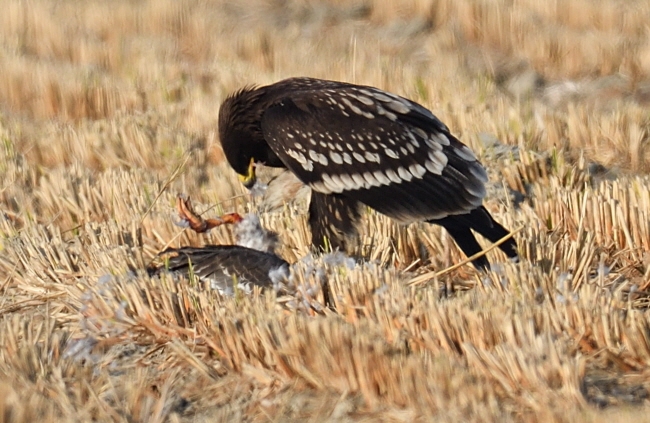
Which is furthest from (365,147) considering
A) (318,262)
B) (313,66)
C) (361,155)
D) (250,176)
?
(313,66)

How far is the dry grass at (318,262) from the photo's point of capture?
3246 millimetres

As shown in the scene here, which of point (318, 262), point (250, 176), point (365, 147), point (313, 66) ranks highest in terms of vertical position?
point (313, 66)

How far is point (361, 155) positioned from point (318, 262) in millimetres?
885

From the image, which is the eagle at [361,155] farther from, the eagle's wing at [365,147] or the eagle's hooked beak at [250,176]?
the eagle's hooked beak at [250,176]

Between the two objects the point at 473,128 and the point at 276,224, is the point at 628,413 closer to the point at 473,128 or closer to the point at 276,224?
the point at 276,224

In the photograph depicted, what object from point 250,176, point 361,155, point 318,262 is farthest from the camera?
point 250,176

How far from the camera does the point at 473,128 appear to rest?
7.27m

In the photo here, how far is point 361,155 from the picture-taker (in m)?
5.05

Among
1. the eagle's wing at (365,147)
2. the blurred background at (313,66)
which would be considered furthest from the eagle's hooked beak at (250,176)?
the blurred background at (313,66)

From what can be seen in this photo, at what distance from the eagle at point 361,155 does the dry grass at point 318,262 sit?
0.20 metres

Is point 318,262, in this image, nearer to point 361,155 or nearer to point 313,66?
point 361,155

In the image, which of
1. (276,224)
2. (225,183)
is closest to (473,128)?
(225,183)

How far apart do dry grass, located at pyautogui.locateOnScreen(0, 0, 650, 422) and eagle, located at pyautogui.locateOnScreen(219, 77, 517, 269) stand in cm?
20

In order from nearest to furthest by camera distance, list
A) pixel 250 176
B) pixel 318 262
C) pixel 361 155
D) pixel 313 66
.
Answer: pixel 318 262 < pixel 361 155 < pixel 250 176 < pixel 313 66
